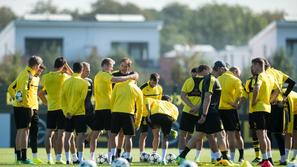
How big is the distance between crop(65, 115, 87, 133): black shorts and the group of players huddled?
2 centimetres

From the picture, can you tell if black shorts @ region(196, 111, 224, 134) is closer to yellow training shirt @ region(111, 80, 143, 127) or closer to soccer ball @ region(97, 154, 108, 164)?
yellow training shirt @ region(111, 80, 143, 127)

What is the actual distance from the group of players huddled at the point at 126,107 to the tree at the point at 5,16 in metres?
115

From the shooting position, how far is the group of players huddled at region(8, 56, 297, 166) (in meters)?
23.3

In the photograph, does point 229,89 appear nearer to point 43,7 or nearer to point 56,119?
point 56,119

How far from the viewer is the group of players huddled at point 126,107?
2333 centimetres

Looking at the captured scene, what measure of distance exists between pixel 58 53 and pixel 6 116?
1831 inches

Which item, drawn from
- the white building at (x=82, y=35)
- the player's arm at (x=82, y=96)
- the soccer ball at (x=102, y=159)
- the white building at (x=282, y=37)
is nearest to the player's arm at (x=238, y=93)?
the soccer ball at (x=102, y=159)

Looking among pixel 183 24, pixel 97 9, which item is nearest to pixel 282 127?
pixel 97 9

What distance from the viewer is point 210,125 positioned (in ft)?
77.5

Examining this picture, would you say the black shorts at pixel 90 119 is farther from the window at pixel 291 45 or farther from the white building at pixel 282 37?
the window at pixel 291 45

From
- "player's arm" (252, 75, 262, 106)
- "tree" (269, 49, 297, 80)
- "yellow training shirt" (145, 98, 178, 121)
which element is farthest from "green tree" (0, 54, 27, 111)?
"player's arm" (252, 75, 262, 106)

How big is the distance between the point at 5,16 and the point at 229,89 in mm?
124342

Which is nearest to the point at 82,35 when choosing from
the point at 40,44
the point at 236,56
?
the point at 40,44

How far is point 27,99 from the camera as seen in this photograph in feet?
79.9
